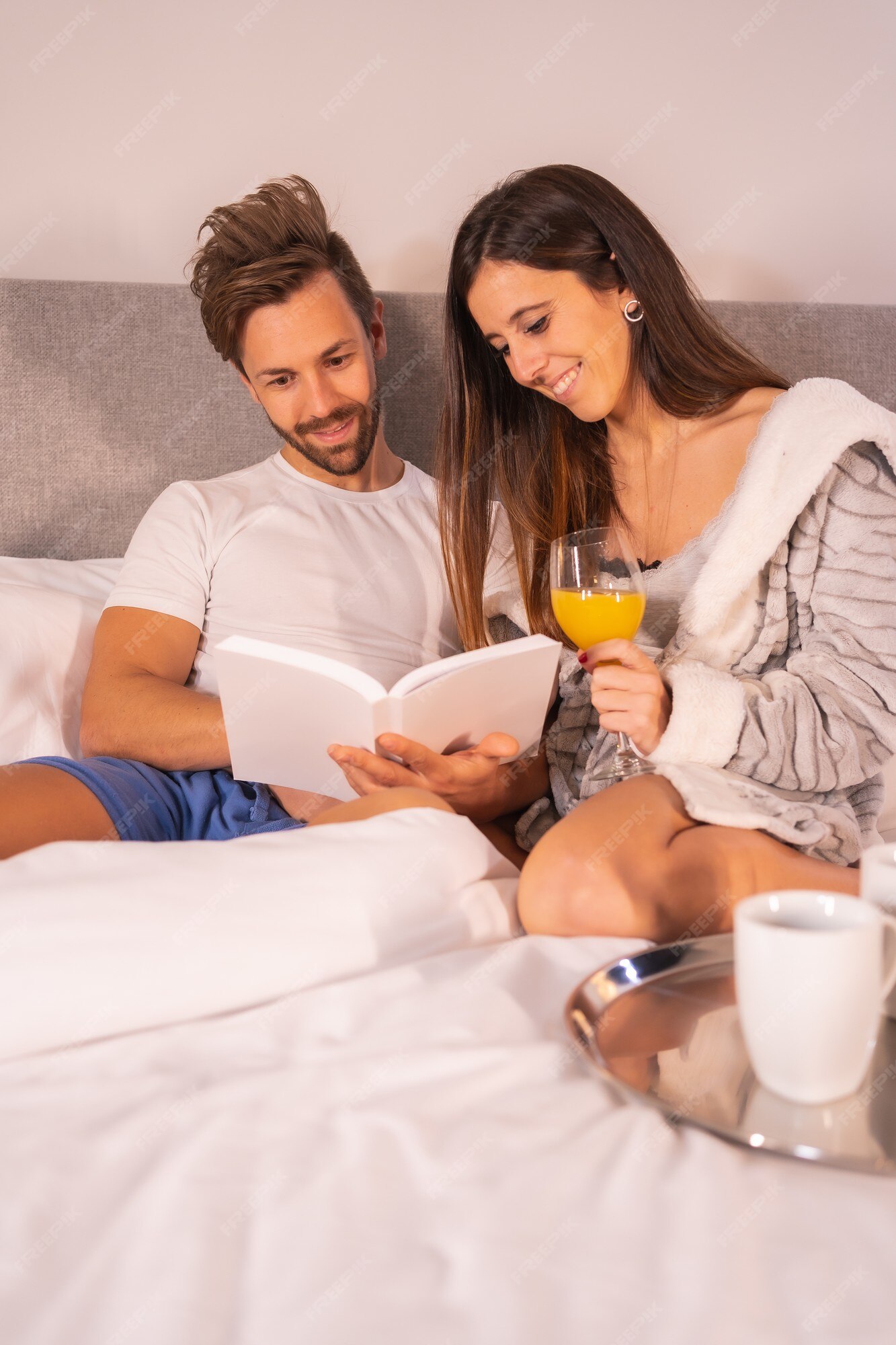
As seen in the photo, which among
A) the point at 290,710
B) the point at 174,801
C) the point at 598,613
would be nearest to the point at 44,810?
the point at 174,801

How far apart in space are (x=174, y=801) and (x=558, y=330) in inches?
32.2

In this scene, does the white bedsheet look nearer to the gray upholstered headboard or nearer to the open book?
the open book

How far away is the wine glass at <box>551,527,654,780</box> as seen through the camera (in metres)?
1.20

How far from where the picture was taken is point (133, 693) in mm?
1490

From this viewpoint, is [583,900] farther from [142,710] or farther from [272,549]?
[272,549]

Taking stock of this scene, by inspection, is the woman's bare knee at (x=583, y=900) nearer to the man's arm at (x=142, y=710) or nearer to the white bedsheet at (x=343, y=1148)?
the white bedsheet at (x=343, y=1148)

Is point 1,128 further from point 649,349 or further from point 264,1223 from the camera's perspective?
point 264,1223

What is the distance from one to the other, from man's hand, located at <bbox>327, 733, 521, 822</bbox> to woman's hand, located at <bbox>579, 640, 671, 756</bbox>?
126 millimetres

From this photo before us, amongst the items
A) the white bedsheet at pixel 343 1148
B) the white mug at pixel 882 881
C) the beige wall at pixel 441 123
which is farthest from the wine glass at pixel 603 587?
the beige wall at pixel 441 123

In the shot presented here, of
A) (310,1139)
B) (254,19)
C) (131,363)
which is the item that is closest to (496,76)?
(254,19)

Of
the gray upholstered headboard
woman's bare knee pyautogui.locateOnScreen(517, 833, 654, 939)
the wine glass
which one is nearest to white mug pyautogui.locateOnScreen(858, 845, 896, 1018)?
woman's bare knee pyautogui.locateOnScreen(517, 833, 654, 939)

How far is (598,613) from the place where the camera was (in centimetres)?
120

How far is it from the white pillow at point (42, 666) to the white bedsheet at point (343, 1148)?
0.67 metres

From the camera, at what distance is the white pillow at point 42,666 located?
58.6 inches
